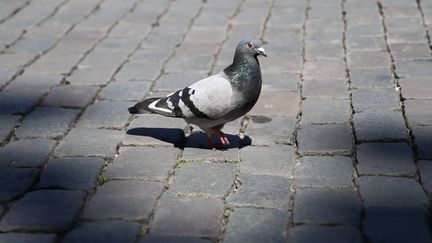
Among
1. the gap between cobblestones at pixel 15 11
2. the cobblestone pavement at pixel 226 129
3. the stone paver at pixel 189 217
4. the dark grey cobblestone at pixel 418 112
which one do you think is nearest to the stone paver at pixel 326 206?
the cobblestone pavement at pixel 226 129

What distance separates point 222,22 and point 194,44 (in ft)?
2.24

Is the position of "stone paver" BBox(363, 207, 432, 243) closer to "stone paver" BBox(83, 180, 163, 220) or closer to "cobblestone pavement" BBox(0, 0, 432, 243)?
"cobblestone pavement" BBox(0, 0, 432, 243)

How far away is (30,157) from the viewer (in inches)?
176

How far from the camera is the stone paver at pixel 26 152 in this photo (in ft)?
14.4

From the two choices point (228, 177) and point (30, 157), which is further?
point (30, 157)

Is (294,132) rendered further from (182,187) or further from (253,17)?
(253,17)

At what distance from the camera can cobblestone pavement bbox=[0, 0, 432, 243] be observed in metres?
3.64

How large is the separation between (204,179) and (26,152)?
1.26 metres

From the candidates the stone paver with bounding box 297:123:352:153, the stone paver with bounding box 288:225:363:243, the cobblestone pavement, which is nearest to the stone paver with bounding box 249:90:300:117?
the cobblestone pavement

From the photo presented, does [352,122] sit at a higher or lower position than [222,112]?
lower

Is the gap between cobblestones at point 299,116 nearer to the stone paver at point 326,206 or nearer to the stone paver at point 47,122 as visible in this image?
the stone paver at point 326,206

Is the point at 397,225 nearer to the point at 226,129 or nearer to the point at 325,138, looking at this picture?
the point at 325,138

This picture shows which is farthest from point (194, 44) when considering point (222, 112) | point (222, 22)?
point (222, 112)

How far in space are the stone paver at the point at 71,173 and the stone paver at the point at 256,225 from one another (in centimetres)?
95
